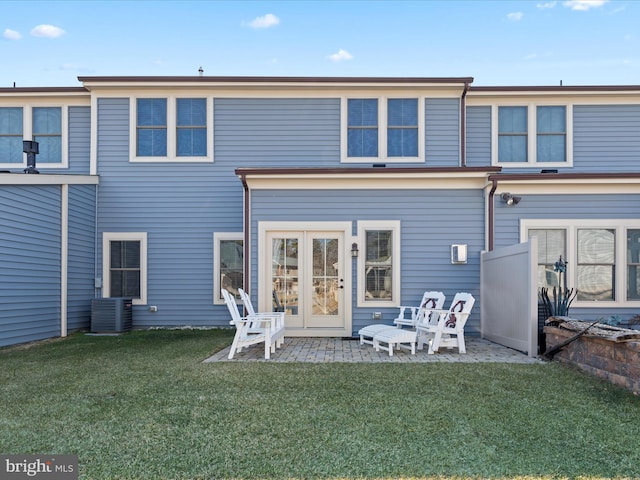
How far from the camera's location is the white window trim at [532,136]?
1006 centimetres

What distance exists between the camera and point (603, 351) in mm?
5082

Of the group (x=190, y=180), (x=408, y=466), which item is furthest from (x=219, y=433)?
(x=190, y=180)

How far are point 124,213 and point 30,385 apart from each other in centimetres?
545

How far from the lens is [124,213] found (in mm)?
9703

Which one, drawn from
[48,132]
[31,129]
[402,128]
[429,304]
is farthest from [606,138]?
[31,129]

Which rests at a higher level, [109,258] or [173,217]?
[173,217]

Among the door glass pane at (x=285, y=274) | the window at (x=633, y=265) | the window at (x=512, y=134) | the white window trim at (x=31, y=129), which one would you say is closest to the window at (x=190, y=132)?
the white window trim at (x=31, y=129)

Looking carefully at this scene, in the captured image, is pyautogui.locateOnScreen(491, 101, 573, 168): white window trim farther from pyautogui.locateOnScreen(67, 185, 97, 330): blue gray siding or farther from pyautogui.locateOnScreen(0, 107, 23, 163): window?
pyautogui.locateOnScreen(0, 107, 23, 163): window

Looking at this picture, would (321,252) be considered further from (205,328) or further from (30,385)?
(30,385)

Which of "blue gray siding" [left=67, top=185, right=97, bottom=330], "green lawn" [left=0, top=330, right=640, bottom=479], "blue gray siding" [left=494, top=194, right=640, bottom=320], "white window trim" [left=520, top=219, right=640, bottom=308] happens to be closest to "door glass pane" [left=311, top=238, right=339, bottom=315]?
"green lawn" [left=0, top=330, right=640, bottom=479]

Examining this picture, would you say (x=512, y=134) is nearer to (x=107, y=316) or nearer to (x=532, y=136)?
(x=532, y=136)

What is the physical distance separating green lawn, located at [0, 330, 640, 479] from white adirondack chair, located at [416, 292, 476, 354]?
2.92ft

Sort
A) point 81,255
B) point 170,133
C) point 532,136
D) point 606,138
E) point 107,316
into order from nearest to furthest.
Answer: point 107,316 → point 81,255 → point 170,133 → point 532,136 → point 606,138

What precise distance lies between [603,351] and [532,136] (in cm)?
639
